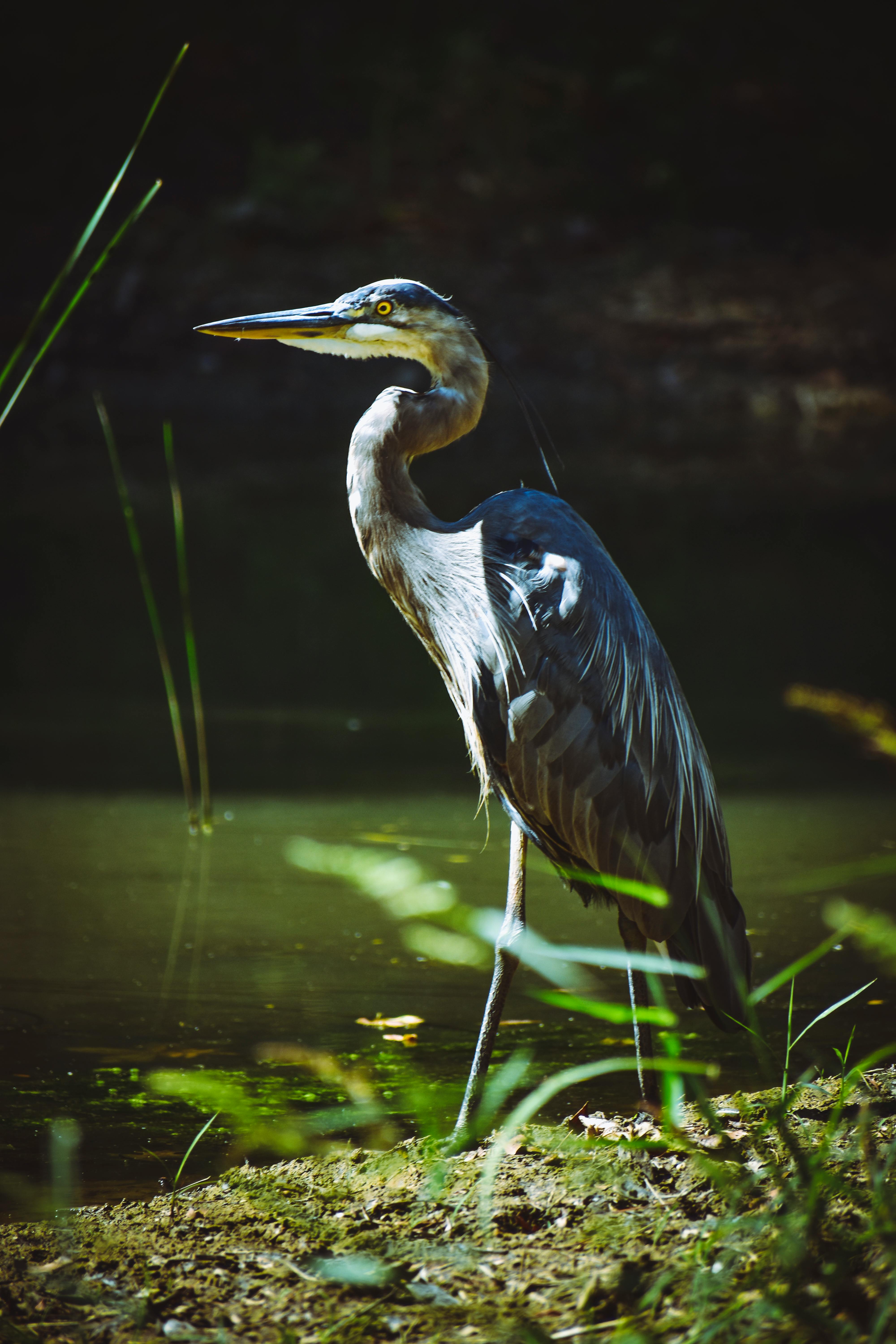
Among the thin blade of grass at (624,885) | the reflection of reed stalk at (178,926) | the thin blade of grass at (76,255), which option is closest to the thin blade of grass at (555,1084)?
the thin blade of grass at (624,885)

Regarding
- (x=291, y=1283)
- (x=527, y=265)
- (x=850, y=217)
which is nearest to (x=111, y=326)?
(x=527, y=265)

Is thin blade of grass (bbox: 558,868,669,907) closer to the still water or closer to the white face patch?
the still water

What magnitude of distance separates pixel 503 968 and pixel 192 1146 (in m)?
0.84

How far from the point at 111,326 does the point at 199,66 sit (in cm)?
752

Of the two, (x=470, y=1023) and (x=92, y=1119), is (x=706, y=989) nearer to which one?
(x=470, y=1023)

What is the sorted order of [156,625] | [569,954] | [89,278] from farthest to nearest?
[156,625], [89,278], [569,954]

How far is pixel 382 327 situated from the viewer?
10.2ft

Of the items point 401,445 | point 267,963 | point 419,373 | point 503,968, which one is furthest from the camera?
point 419,373

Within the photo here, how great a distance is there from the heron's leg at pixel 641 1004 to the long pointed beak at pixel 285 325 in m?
1.41

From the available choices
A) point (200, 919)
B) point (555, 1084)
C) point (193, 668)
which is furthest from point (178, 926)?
point (555, 1084)

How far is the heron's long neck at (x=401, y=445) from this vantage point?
3061 mm

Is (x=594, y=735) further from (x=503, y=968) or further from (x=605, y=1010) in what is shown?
(x=605, y=1010)

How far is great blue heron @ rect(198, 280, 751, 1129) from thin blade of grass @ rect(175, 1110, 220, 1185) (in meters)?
0.51

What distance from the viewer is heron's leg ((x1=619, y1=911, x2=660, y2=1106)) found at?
A: 279cm
